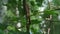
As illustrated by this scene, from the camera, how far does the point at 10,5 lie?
0.53 metres

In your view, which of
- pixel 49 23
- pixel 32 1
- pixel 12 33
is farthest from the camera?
pixel 49 23

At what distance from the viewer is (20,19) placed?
0.46 meters

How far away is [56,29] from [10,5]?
59cm

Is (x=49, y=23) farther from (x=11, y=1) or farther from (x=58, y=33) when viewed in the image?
(x=11, y=1)

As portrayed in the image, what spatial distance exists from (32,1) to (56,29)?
0.60 m

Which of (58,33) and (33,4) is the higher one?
(33,4)

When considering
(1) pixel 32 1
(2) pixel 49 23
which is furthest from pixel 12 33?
Result: (2) pixel 49 23

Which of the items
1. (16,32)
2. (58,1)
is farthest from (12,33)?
(58,1)

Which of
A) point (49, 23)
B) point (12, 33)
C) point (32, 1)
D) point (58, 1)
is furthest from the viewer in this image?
point (49, 23)

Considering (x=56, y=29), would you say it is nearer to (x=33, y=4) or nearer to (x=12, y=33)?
(x=33, y=4)

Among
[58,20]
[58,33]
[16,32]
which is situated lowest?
[58,33]

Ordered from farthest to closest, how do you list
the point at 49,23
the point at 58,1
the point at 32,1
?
the point at 49,23, the point at 58,1, the point at 32,1

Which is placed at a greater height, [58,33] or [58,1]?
[58,1]

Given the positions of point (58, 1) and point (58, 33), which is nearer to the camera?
point (58, 1)
